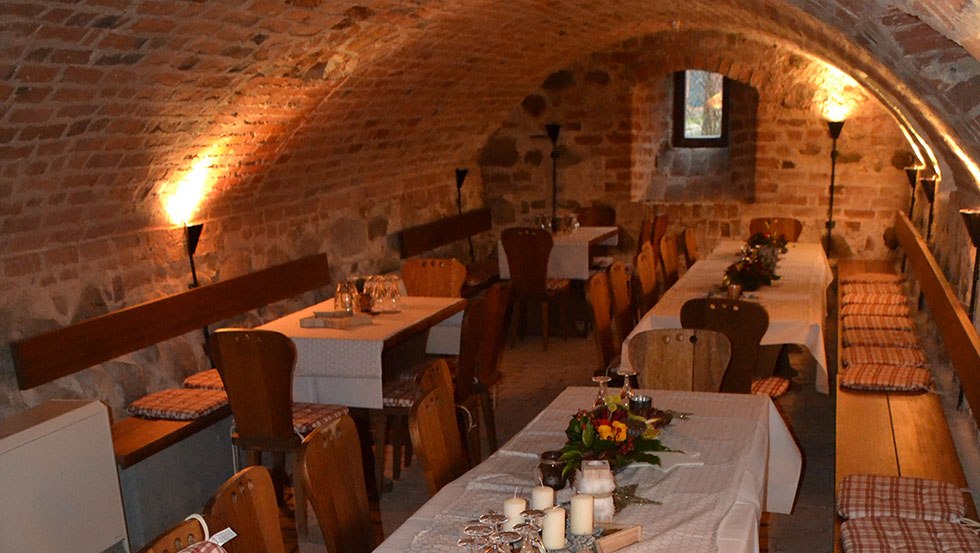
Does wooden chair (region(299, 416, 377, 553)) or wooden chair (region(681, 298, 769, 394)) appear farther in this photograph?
wooden chair (region(681, 298, 769, 394))

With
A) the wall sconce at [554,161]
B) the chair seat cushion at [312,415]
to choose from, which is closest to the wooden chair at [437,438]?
the chair seat cushion at [312,415]

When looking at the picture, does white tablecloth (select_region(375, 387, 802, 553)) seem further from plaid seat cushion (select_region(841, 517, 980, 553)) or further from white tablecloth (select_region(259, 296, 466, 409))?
white tablecloth (select_region(259, 296, 466, 409))

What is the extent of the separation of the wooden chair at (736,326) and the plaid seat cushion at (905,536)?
148 centimetres

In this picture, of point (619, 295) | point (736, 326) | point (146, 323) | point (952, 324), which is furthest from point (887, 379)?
point (146, 323)

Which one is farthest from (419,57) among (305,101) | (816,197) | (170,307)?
(816,197)

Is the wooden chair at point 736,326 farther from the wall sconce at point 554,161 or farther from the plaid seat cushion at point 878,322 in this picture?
the wall sconce at point 554,161

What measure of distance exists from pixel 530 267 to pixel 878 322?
2743mm

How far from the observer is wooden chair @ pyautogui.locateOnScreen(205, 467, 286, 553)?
238 centimetres

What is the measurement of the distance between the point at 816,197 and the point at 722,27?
205 cm

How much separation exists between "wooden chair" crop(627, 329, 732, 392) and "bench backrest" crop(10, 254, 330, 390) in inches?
100

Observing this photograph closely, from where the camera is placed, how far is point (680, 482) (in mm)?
3012

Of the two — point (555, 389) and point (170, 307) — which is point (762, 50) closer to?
point (555, 389)

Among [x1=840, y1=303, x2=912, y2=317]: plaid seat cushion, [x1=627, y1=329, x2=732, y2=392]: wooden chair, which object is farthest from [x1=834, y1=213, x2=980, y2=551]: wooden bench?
[x1=840, y1=303, x2=912, y2=317]: plaid seat cushion

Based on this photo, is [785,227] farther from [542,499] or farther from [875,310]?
[542,499]
